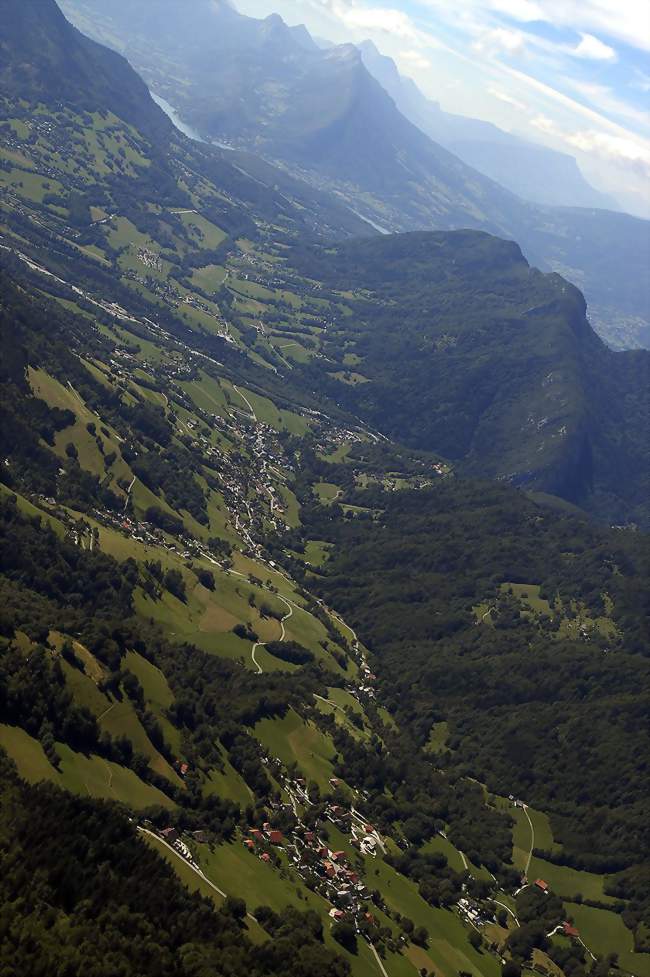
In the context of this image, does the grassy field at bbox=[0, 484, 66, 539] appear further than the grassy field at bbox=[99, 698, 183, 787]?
Yes

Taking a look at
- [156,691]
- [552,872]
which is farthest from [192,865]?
[552,872]

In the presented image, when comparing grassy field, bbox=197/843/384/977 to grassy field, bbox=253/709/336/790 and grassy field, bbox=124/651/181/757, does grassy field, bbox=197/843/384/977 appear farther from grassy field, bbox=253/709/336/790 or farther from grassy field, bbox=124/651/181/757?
grassy field, bbox=253/709/336/790

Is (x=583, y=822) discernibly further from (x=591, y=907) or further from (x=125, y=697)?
(x=125, y=697)

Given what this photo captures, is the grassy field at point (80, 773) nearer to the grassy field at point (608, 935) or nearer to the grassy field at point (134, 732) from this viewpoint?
the grassy field at point (134, 732)

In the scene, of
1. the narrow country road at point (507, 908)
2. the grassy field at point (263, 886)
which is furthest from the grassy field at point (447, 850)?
the grassy field at point (263, 886)

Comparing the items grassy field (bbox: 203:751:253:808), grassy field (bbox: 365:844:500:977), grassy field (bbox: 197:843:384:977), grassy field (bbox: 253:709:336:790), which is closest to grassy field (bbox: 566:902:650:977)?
grassy field (bbox: 365:844:500:977)

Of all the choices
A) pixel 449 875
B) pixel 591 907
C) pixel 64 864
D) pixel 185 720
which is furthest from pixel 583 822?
pixel 64 864
